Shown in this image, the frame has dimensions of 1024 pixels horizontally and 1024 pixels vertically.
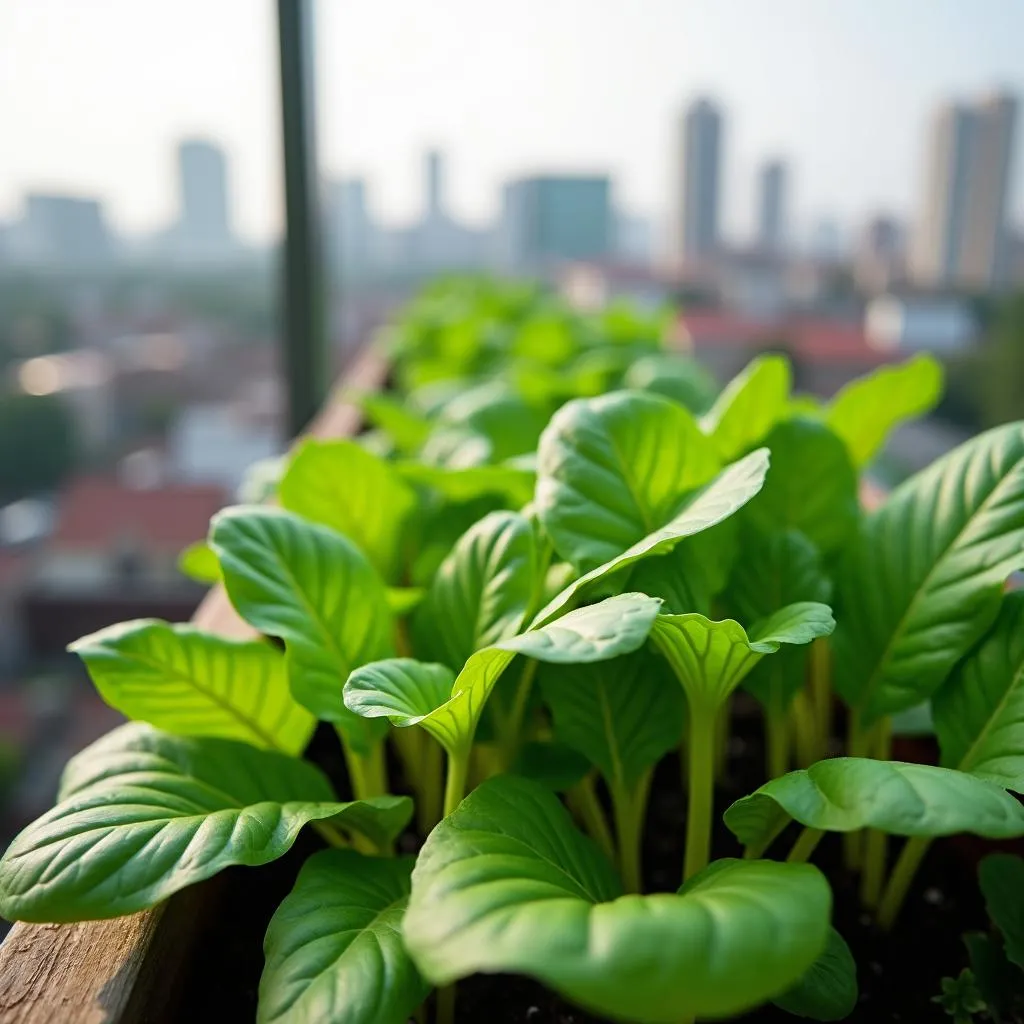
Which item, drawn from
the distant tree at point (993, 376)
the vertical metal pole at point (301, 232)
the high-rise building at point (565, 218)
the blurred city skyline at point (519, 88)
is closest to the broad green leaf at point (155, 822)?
the distant tree at point (993, 376)

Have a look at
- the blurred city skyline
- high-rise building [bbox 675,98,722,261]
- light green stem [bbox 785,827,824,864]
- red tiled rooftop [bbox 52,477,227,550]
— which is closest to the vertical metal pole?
the blurred city skyline

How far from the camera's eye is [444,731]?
0.40 meters

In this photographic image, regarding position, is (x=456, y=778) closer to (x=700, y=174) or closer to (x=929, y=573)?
(x=929, y=573)

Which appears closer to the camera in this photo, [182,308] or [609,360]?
[609,360]

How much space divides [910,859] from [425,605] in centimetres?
29

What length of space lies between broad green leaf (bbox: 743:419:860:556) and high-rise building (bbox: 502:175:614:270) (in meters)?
1.68

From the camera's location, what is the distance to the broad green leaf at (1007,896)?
454mm

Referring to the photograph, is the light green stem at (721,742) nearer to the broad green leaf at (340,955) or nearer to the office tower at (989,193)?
the broad green leaf at (340,955)

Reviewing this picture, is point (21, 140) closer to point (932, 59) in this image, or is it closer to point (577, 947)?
point (932, 59)

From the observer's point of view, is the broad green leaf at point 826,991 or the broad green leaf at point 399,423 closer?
the broad green leaf at point 826,991

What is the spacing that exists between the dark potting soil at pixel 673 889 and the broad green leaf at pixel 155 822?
7 centimetres

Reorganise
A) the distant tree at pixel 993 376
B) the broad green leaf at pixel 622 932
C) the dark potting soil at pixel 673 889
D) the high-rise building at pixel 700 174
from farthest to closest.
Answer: the high-rise building at pixel 700 174 → the distant tree at pixel 993 376 → the dark potting soil at pixel 673 889 → the broad green leaf at pixel 622 932

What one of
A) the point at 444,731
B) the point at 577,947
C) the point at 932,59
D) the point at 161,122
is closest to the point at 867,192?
the point at 932,59

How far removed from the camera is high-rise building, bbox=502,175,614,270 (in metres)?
2.16
